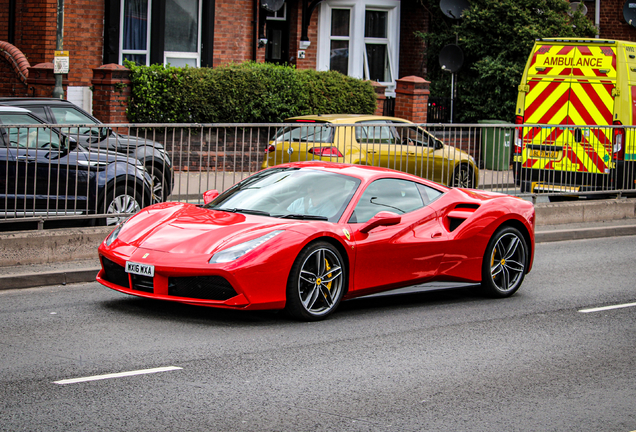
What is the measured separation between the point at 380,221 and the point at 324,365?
1873 millimetres

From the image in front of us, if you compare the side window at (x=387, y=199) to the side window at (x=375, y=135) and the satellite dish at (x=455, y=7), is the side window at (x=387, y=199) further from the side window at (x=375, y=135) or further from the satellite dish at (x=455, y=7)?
the satellite dish at (x=455, y=7)

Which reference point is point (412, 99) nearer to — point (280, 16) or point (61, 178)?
point (280, 16)

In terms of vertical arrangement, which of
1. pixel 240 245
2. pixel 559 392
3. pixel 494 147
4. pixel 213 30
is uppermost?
pixel 213 30

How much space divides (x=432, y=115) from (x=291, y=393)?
67.8 ft

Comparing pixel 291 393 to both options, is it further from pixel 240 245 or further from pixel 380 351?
pixel 240 245

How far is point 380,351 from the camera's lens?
6941 mm

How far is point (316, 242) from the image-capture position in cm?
757

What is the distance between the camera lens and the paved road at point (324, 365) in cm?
532

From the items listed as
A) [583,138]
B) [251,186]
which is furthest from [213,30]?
[251,186]

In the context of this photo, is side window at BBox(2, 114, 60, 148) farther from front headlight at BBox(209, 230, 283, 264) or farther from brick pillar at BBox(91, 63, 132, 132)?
brick pillar at BBox(91, 63, 132, 132)

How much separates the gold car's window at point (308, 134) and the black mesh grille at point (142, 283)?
15.5 feet

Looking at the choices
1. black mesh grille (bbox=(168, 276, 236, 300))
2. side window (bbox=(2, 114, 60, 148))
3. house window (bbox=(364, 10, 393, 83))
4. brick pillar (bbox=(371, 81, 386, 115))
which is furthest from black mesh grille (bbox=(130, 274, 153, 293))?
house window (bbox=(364, 10, 393, 83))

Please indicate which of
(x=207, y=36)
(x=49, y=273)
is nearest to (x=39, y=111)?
(x=49, y=273)

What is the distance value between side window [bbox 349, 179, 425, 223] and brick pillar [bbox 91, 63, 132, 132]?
11.5 m
